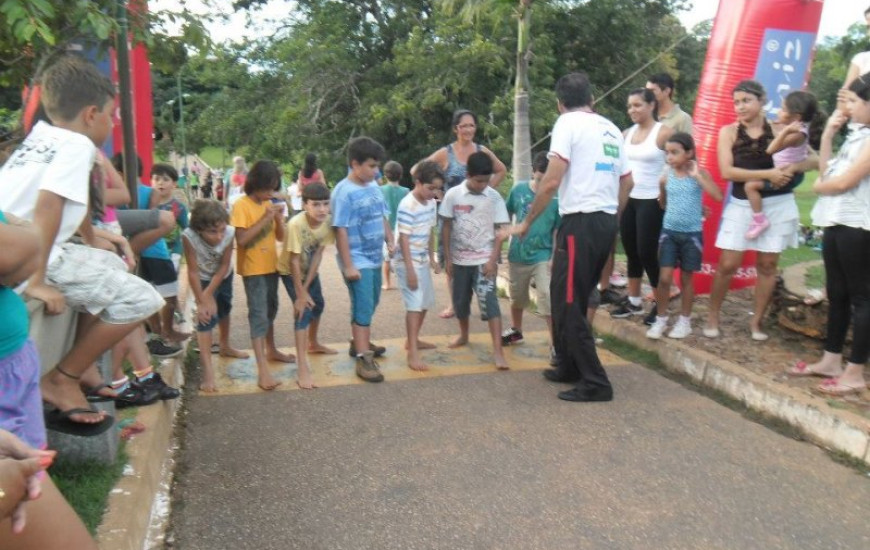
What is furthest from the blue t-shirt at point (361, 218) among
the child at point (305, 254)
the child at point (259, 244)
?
the child at point (259, 244)

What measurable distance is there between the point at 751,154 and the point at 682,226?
71 centimetres

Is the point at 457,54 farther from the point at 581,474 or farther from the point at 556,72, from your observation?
the point at 581,474

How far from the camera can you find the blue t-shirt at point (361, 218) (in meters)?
5.12

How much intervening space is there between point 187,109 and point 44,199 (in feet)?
89.9

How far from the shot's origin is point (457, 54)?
17906 millimetres

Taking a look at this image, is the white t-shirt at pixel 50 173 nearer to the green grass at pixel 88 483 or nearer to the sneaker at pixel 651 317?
the green grass at pixel 88 483

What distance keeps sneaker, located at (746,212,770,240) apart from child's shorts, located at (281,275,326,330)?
3.21 meters

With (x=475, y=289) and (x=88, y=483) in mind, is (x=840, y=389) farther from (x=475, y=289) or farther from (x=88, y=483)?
(x=88, y=483)

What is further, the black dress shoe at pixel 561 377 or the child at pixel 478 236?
the child at pixel 478 236

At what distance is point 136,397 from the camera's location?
392 cm

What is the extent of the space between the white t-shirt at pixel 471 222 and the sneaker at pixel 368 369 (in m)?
1.01

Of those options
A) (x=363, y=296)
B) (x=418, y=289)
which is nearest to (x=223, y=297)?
(x=363, y=296)

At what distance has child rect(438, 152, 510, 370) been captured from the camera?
216 inches

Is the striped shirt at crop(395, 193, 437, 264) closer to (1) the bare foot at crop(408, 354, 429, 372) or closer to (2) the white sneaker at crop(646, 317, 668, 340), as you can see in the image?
(1) the bare foot at crop(408, 354, 429, 372)
